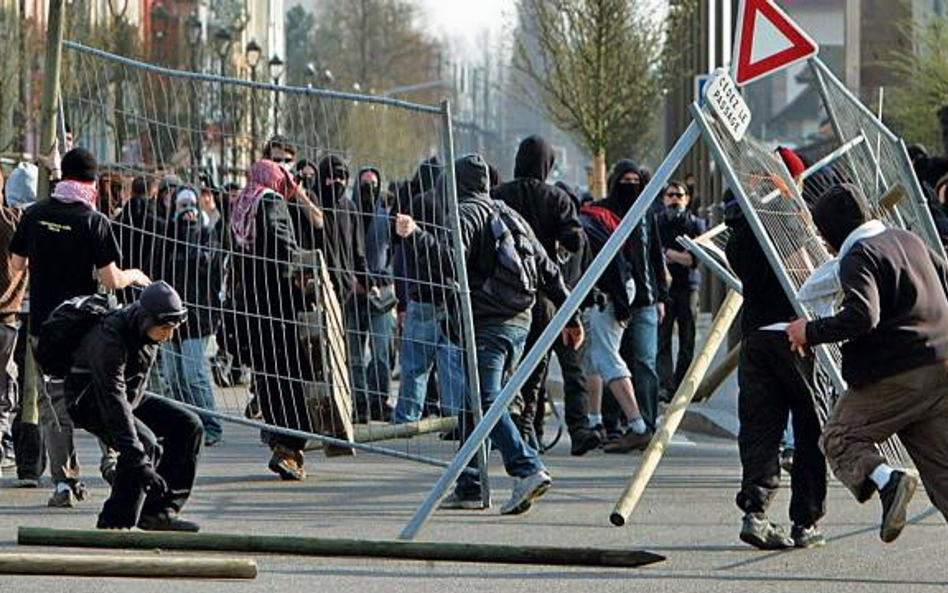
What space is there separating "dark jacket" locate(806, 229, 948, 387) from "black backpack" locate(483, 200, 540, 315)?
3120mm

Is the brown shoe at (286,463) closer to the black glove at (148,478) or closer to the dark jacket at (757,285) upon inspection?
the black glove at (148,478)

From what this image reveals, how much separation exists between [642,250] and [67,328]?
5.69m

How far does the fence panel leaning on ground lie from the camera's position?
1191cm

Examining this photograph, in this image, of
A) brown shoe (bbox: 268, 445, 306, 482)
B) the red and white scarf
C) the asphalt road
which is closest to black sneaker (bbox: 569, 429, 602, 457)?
the asphalt road

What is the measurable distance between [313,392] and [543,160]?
226 cm

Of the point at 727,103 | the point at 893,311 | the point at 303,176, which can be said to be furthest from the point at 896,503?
the point at 303,176

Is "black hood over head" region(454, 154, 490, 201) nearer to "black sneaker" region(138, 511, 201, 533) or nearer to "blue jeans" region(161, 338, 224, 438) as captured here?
"blue jeans" region(161, 338, 224, 438)

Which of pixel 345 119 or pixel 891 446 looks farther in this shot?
pixel 345 119

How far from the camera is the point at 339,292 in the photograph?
12.9m

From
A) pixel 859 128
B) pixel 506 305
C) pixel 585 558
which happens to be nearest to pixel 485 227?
pixel 506 305

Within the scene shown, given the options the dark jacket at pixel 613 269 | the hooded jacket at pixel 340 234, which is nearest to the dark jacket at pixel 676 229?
the dark jacket at pixel 613 269

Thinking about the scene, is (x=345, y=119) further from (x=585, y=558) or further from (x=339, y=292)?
(x=585, y=558)

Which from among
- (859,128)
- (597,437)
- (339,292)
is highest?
(859,128)

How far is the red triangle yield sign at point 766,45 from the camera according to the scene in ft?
35.6
